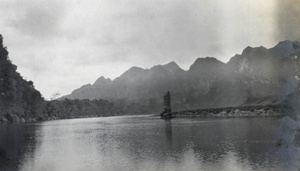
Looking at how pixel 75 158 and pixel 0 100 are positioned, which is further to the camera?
pixel 0 100

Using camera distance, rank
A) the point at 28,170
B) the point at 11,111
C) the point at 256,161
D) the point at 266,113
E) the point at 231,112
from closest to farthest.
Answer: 1. the point at 256,161
2. the point at 28,170
3. the point at 266,113
4. the point at 231,112
5. the point at 11,111

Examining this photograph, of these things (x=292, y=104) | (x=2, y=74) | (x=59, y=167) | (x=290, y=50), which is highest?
(x=2, y=74)

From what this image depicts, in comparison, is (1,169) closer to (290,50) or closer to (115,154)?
(115,154)

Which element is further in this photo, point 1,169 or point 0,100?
point 0,100

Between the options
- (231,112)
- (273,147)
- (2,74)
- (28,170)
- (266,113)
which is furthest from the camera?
(2,74)

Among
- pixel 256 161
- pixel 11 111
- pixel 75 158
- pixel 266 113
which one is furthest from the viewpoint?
pixel 11 111

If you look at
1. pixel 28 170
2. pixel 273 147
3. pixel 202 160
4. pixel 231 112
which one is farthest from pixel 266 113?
pixel 28 170

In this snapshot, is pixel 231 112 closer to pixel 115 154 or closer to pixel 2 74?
pixel 115 154

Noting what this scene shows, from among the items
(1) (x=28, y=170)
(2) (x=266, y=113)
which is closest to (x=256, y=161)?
(1) (x=28, y=170)

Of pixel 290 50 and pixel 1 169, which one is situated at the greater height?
pixel 290 50
